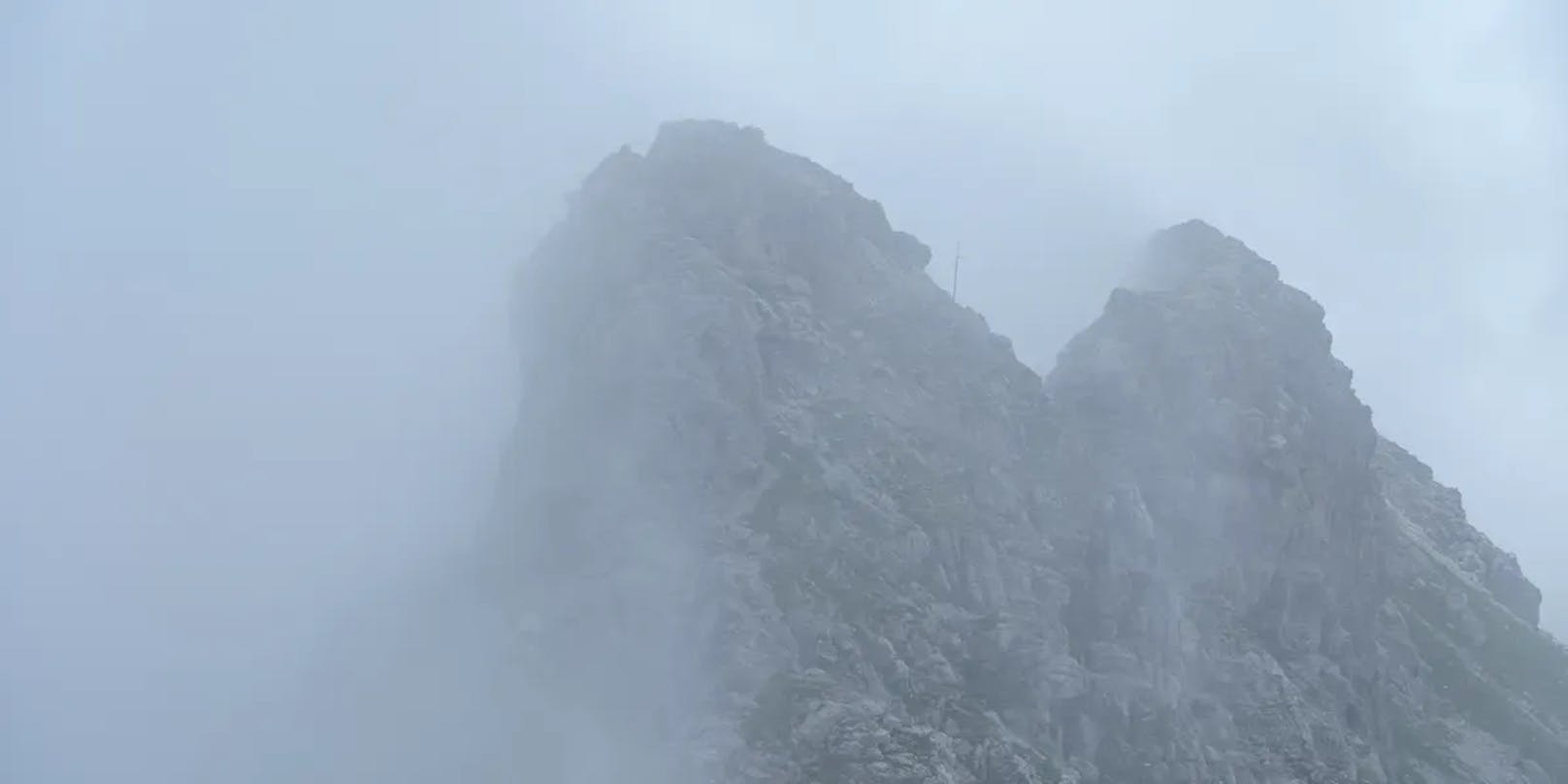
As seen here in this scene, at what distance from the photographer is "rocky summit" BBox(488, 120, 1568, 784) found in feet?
425

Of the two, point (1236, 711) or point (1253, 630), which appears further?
point (1253, 630)

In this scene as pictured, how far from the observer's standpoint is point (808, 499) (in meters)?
140

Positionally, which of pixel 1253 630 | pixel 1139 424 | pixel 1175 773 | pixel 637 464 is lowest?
pixel 1175 773

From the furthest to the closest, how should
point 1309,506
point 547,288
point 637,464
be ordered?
point 1309,506 < point 547,288 < point 637,464

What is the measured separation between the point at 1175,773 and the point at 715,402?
175 feet

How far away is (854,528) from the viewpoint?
140 meters

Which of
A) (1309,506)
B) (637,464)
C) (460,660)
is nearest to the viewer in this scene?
(637,464)

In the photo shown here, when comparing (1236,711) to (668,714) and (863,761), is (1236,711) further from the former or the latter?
(668,714)

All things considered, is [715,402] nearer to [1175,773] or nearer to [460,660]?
[460,660]

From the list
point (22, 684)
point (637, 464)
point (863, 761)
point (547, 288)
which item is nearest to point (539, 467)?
point (637, 464)

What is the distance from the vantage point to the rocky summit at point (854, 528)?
129625 millimetres

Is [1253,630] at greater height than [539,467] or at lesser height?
greater

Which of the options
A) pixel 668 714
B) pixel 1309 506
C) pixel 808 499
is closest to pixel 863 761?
pixel 668 714

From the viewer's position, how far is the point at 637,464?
452 feet
